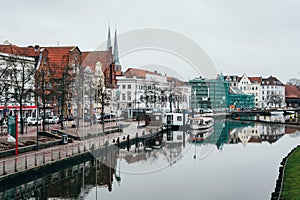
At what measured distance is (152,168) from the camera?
2980 cm

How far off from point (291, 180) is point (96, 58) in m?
54.2

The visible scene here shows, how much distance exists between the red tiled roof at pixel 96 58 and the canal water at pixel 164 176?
94.9 feet

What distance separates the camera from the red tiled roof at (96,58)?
66562 mm

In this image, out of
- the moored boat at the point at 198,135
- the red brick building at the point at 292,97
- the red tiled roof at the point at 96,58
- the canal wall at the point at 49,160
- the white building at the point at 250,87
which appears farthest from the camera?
the red brick building at the point at 292,97

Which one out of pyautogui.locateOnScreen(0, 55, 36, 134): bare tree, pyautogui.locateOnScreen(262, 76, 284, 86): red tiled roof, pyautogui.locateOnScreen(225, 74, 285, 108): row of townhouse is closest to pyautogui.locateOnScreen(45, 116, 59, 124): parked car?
pyautogui.locateOnScreen(0, 55, 36, 134): bare tree

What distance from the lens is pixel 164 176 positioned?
87.9 ft

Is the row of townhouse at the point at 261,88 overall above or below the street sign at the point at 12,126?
above

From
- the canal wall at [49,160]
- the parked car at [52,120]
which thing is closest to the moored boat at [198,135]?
the canal wall at [49,160]

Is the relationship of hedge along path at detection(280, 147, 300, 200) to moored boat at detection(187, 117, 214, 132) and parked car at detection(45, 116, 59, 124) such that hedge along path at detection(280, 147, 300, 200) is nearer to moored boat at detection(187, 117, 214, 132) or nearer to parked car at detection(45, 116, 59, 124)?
parked car at detection(45, 116, 59, 124)

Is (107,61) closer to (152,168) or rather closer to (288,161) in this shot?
(152,168)

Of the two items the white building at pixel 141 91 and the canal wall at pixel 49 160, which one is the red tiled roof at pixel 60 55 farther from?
the canal wall at pixel 49 160

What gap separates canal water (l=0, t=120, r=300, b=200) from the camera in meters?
21.8

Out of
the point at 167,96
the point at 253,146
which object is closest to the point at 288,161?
the point at 253,146

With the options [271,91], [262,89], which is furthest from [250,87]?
[271,91]
